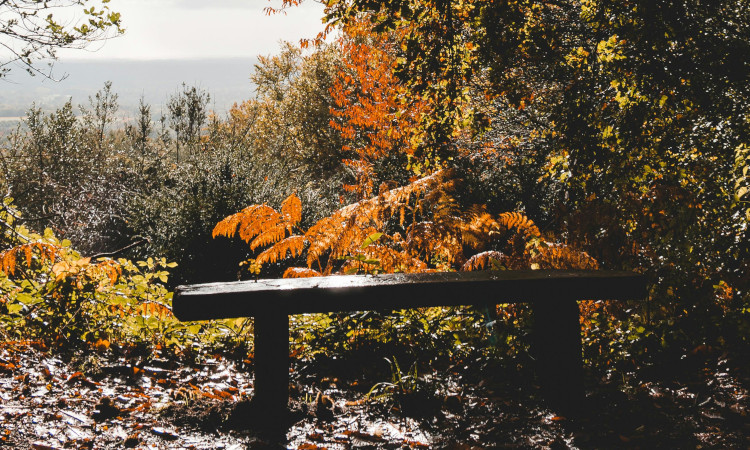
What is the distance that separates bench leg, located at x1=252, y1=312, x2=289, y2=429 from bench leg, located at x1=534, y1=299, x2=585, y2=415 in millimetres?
1541

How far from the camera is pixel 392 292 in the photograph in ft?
9.12

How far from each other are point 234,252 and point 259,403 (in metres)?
6.04

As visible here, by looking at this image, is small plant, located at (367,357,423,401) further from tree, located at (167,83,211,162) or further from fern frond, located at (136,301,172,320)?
tree, located at (167,83,211,162)

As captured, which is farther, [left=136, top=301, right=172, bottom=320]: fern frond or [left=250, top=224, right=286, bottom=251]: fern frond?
[left=250, top=224, right=286, bottom=251]: fern frond

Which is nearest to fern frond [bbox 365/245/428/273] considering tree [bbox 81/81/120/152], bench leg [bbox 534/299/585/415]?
bench leg [bbox 534/299/585/415]

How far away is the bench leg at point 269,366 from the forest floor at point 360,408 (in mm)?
135

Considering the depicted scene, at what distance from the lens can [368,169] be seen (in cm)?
1325

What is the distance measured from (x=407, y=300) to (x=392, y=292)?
0.10m

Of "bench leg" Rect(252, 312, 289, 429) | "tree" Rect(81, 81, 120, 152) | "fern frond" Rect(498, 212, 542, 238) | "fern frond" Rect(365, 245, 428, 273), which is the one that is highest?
"tree" Rect(81, 81, 120, 152)

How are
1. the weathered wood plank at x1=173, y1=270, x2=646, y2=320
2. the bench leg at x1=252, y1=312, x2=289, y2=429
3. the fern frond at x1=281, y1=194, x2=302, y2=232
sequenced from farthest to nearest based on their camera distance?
the fern frond at x1=281, y1=194, x2=302, y2=232 < the bench leg at x1=252, y1=312, x2=289, y2=429 < the weathered wood plank at x1=173, y1=270, x2=646, y2=320

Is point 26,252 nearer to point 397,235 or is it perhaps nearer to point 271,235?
point 271,235

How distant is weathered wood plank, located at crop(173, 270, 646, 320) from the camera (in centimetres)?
262

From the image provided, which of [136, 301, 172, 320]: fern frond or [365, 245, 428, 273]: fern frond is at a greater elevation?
[365, 245, 428, 273]: fern frond

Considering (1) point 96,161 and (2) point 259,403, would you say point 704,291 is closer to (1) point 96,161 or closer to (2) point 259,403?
(2) point 259,403
